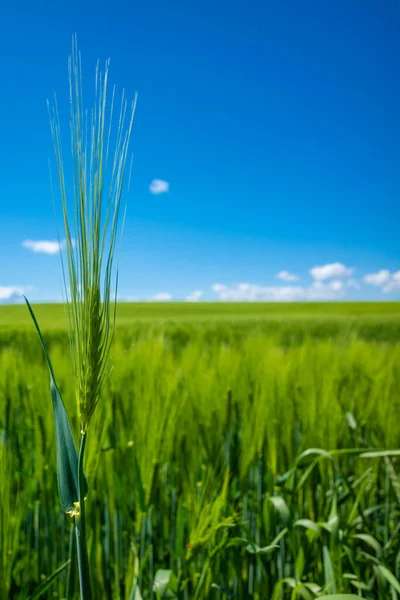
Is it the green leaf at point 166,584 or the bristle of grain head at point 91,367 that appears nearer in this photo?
the bristle of grain head at point 91,367

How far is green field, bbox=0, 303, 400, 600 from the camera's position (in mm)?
839

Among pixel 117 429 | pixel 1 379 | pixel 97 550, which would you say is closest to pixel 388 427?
Answer: pixel 117 429

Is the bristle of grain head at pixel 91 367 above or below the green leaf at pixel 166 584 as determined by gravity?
above

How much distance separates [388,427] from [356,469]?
17 centimetres

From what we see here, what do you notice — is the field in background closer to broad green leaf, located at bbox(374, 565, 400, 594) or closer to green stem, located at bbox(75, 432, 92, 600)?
broad green leaf, located at bbox(374, 565, 400, 594)

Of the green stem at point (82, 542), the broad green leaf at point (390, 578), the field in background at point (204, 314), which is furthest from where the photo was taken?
the field in background at point (204, 314)

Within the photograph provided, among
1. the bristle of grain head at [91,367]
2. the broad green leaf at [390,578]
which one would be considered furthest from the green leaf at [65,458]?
the broad green leaf at [390,578]

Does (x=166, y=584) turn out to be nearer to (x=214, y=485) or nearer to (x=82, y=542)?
(x=214, y=485)

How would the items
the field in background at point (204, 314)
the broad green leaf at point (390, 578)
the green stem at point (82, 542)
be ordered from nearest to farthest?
1. the green stem at point (82, 542)
2. the broad green leaf at point (390, 578)
3. the field in background at point (204, 314)

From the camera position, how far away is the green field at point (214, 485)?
0.84m

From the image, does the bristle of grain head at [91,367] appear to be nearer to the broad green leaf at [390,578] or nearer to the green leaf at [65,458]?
the green leaf at [65,458]

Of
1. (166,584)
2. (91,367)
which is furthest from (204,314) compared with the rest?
(91,367)

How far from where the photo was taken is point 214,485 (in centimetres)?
95

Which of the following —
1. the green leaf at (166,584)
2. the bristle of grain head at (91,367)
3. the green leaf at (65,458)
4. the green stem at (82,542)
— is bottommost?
the green leaf at (166,584)
